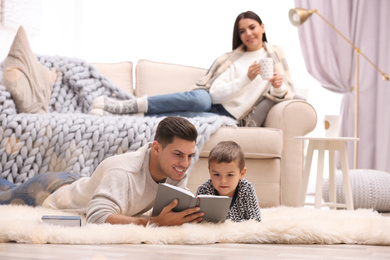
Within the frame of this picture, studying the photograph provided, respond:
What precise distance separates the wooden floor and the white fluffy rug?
40 mm

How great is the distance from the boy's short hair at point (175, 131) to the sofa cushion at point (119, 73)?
1.80m

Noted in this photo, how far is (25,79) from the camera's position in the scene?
2.75 meters

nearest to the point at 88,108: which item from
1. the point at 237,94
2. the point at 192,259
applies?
the point at 237,94

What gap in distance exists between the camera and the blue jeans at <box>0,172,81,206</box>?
2037 mm

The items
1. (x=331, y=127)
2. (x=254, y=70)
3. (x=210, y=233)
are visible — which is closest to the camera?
(x=210, y=233)

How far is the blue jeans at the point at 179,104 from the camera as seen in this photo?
9.34 ft

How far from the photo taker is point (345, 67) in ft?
13.4

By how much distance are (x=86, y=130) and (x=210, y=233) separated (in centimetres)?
117

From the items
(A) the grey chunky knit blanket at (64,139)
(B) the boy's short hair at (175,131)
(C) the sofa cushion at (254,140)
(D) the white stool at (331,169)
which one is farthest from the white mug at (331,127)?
(B) the boy's short hair at (175,131)

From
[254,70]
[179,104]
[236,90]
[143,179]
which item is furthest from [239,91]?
[143,179]

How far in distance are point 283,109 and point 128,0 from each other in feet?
6.93

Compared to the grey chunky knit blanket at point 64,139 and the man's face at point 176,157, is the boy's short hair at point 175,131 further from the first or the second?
the grey chunky knit blanket at point 64,139

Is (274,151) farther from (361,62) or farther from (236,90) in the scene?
(361,62)

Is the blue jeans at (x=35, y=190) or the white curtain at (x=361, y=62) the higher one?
the white curtain at (x=361, y=62)
